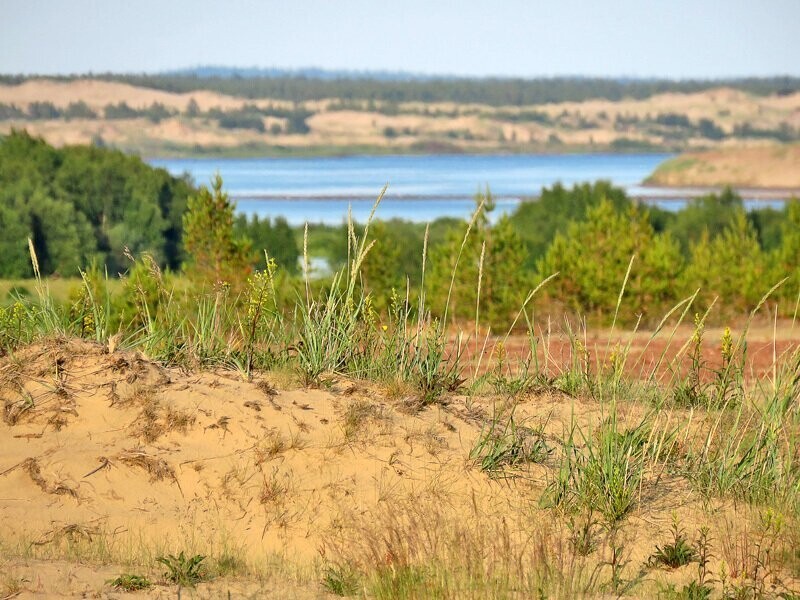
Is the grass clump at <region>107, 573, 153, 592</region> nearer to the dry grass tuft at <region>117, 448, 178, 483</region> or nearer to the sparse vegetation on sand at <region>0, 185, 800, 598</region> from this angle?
the sparse vegetation on sand at <region>0, 185, 800, 598</region>

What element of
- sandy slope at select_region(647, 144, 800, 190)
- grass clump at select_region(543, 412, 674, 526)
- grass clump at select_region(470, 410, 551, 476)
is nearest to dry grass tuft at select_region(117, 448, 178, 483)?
grass clump at select_region(470, 410, 551, 476)

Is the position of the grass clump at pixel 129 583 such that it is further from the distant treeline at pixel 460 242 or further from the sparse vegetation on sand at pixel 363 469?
the distant treeline at pixel 460 242

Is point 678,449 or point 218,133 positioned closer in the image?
point 678,449

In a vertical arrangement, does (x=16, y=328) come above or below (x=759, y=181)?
above

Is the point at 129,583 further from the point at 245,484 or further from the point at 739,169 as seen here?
the point at 739,169

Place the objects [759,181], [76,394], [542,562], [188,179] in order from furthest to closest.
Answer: [759,181]
[188,179]
[76,394]
[542,562]

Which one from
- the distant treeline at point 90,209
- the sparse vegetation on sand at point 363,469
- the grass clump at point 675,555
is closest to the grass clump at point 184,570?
the sparse vegetation on sand at point 363,469

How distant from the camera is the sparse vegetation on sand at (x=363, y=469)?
17.5ft

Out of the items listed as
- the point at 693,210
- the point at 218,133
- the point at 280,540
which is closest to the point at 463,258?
the point at 280,540

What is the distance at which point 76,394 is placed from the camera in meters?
6.88

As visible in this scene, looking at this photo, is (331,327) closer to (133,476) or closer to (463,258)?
(133,476)

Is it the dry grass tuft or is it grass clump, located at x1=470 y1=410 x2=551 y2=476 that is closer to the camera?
the dry grass tuft

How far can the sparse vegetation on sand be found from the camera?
5328mm

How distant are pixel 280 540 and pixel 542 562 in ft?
4.78
